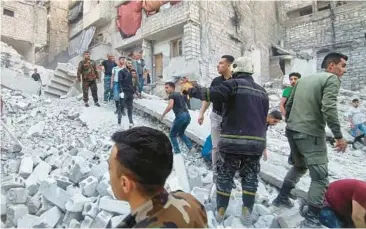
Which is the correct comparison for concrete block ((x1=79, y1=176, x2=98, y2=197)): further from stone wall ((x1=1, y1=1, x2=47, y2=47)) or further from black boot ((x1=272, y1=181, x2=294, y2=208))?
stone wall ((x1=1, y1=1, x2=47, y2=47))

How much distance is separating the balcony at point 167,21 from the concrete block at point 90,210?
42.4ft

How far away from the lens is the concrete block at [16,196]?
3600 mm

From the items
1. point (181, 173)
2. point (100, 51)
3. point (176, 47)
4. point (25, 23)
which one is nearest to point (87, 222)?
point (181, 173)

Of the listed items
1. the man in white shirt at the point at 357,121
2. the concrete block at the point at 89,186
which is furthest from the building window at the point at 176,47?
the concrete block at the point at 89,186

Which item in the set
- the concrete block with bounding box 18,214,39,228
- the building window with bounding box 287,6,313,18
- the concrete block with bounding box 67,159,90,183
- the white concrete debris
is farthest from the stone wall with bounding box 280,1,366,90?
the concrete block with bounding box 18,214,39,228

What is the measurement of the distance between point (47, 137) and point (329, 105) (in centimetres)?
552

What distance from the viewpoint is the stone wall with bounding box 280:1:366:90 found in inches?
725

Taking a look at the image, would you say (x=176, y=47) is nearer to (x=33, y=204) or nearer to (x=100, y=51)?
(x=100, y=51)

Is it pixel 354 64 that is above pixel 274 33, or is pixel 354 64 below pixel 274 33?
below

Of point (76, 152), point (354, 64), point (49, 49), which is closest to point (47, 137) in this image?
point (76, 152)

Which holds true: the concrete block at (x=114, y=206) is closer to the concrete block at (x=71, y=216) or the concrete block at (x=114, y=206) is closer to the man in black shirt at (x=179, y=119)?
the concrete block at (x=71, y=216)

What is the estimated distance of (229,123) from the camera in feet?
9.40

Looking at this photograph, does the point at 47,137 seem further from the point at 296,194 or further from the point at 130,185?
the point at 130,185

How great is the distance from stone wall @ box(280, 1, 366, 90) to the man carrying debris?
18405 millimetres
